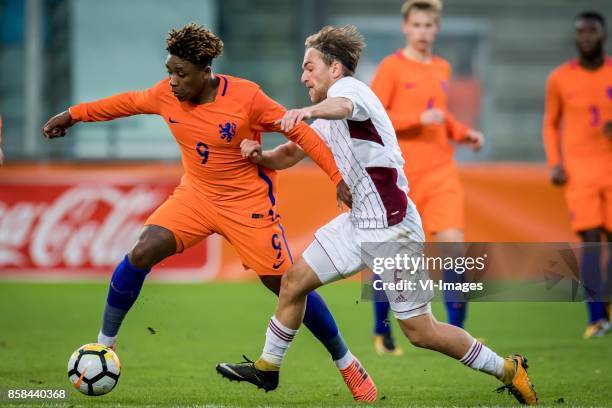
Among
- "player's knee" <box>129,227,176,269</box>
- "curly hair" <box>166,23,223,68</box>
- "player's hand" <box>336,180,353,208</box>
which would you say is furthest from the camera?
"player's knee" <box>129,227,176,269</box>

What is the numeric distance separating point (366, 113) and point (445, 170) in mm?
2479

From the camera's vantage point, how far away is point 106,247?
12.6m

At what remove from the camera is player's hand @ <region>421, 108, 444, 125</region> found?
7.52 meters

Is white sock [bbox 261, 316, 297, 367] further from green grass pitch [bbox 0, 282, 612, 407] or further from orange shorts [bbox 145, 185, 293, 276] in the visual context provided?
orange shorts [bbox 145, 185, 293, 276]

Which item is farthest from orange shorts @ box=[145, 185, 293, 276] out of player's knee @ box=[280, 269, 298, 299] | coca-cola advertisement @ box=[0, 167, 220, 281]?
coca-cola advertisement @ box=[0, 167, 220, 281]

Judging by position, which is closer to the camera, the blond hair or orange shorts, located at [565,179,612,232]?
the blond hair

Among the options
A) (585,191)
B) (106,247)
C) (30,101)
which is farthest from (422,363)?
(30,101)

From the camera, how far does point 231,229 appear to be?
6289mm

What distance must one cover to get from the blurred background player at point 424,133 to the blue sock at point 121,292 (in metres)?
2.12

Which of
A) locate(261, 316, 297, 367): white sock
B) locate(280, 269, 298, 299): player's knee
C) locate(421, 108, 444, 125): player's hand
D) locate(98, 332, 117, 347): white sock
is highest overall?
locate(421, 108, 444, 125): player's hand

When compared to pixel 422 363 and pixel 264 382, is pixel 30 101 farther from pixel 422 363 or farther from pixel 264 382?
pixel 264 382

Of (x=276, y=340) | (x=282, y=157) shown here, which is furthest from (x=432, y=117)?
(x=276, y=340)

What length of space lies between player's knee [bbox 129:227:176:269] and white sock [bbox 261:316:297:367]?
820 millimetres

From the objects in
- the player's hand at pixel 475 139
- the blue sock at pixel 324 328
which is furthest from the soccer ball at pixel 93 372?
the player's hand at pixel 475 139
